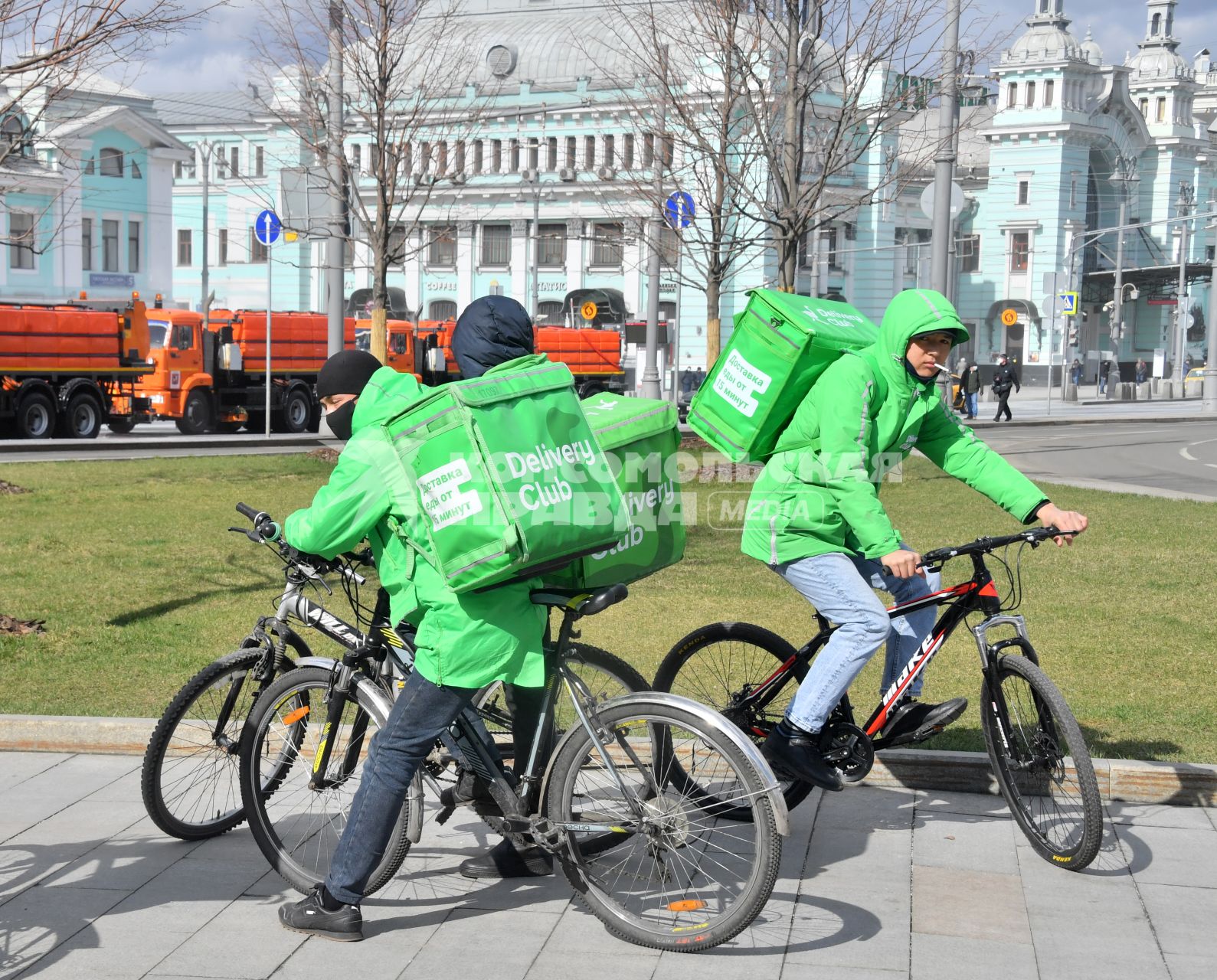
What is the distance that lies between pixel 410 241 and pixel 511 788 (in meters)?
66.7

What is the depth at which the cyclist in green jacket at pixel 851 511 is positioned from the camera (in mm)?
5059

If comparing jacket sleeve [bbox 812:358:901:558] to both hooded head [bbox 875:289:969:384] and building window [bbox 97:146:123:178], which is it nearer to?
hooded head [bbox 875:289:969:384]

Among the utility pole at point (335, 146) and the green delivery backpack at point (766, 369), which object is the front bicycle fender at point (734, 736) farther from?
the utility pole at point (335, 146)

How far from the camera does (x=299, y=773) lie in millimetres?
4965

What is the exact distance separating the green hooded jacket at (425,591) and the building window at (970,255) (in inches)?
3178

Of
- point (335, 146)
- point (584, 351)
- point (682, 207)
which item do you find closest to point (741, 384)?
point (682, 207)

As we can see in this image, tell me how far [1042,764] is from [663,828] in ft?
4.66

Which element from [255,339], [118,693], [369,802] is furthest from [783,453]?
[255,339]

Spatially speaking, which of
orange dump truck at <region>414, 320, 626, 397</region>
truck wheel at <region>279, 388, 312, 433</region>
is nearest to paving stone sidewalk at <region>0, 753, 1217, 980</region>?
truck wheel at <region>279, 388, 312, 433</region>

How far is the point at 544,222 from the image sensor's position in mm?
69375

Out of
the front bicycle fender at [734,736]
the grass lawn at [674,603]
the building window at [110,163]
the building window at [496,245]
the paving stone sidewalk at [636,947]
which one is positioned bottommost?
the paving stone sidewalk at [636,947]

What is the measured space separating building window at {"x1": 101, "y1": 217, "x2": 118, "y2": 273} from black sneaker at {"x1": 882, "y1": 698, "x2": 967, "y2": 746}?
57513mm

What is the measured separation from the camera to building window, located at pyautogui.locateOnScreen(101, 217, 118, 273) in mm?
58406

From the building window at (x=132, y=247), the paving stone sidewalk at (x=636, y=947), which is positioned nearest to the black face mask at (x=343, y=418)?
the paving stone sidewalk at (x=636, y=947)
